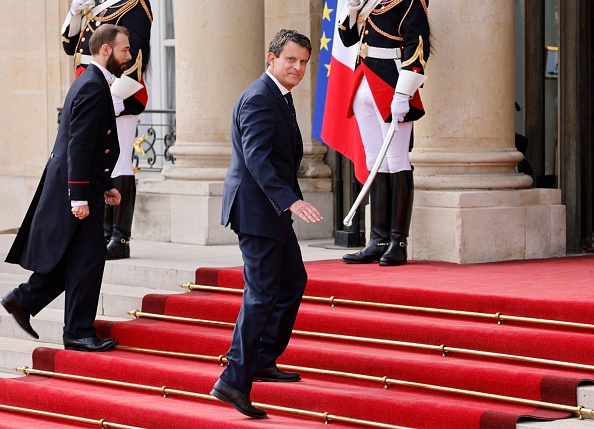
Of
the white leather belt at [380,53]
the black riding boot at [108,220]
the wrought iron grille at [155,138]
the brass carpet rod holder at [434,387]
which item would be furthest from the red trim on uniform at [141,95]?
the wrought iron grille at [155,138]

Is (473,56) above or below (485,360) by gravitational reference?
above

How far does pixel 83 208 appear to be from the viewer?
305 inches

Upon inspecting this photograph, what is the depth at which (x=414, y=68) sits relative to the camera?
348 inches

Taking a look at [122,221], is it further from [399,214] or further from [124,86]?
[399,214]

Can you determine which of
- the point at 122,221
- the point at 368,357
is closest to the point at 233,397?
the point at 368,357

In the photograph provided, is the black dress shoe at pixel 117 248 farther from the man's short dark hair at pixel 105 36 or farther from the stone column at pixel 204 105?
the man's short dark hair at pixel 105 36

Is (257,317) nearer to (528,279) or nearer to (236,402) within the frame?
(236,402)

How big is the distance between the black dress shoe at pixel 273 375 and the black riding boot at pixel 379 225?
89.1 inches

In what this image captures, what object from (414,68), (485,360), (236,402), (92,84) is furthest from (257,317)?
(414,68)

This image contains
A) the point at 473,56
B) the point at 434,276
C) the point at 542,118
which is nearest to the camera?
the point at 434,276

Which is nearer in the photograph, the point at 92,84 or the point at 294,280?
the point at 294,280

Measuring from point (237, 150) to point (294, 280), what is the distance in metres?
0.72

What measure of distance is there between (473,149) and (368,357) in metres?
2.93

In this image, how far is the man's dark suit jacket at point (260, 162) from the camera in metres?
6.48
